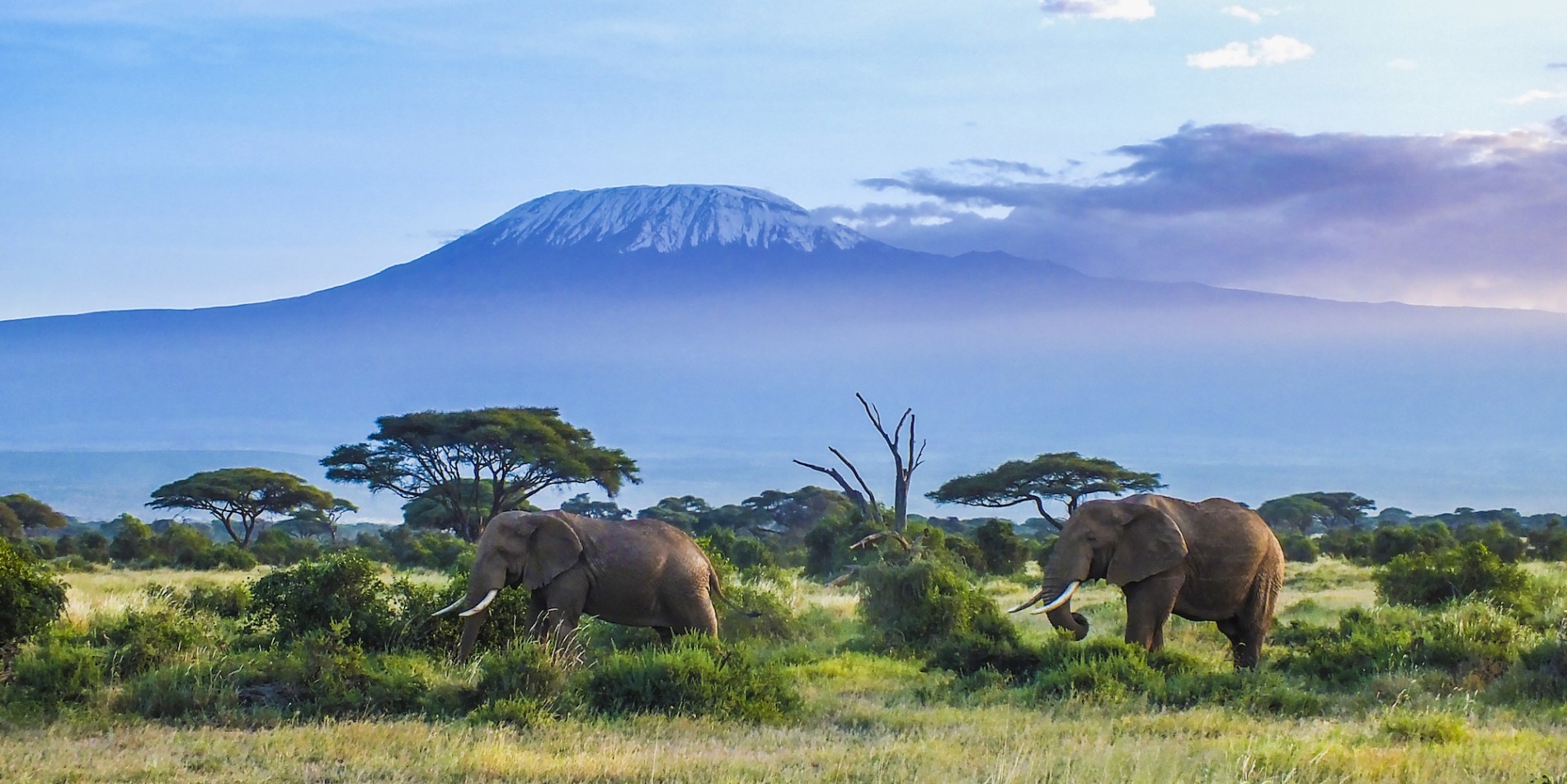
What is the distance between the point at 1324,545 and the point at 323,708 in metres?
40.2

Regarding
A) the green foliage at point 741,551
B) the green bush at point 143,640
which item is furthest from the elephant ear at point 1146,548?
the green foliage at point 741,551

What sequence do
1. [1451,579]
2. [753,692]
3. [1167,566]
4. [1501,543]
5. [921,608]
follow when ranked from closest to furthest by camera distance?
[753,692] < [1167,566] < [921,608] < [1451,579] < [1501,543]

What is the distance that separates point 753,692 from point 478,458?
3432cm

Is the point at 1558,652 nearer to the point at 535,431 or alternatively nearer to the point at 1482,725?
the point at 1482,725

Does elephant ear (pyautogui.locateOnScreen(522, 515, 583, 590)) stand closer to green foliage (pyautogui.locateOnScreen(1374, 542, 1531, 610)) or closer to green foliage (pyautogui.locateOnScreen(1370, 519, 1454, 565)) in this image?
green foliage (pyautogui.locateOnScreen(1374, 542, 1531, 610))

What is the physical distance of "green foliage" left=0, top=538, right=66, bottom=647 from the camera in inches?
514

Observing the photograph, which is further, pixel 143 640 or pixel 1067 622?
pixel 1067 622

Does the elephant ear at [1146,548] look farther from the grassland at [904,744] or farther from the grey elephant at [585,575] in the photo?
the grey elephant at [585,575]

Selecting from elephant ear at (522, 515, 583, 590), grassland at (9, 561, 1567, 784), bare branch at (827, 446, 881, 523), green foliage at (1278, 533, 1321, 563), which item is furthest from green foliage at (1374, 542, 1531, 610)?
green foliage at (1278, 533, 1321, 563)

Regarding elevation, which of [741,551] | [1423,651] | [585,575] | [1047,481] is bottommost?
[741,551]

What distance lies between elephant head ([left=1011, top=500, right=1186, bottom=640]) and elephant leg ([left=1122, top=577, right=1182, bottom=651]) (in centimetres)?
16

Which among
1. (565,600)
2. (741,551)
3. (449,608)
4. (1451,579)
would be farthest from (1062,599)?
(741,551)

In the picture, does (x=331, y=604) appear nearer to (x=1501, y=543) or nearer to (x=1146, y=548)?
(x=1146, y=548)

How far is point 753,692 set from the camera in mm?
12281
